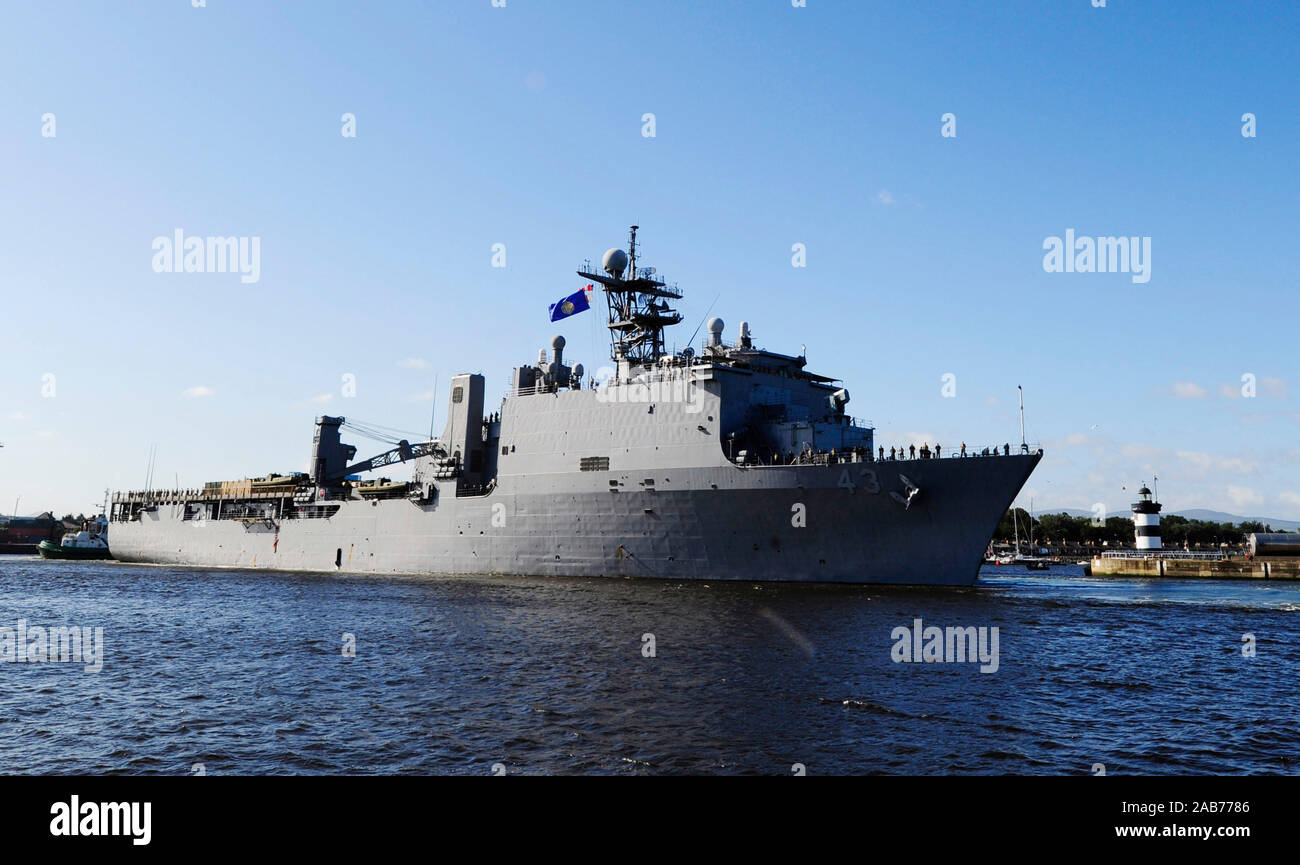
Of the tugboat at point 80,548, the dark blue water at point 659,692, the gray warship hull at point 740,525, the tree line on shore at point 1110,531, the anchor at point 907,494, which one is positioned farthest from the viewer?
the tree line on shore at point 1110,531

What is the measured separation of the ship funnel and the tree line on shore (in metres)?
87.8

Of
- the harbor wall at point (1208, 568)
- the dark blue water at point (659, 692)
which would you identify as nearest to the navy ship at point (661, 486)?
the dark blue water at point (659, 692)

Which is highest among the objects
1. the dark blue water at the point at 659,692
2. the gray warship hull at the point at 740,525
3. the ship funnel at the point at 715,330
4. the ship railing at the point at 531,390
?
the ship funnel at the point at 715,330

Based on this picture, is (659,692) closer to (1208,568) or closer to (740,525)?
(740,525)

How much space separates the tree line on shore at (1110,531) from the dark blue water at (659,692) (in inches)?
3682

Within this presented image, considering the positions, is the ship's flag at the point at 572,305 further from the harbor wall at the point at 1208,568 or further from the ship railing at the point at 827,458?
the harbor wall at the point at 1208,568

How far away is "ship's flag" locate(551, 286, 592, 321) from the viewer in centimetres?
3712

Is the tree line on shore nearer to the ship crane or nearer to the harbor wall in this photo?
the harbor wall

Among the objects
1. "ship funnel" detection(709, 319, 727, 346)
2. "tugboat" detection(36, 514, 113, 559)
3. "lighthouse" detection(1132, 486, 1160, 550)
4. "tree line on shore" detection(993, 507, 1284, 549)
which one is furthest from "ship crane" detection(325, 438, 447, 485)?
"tree line on shore" detection(993, 507, 1284, 549)

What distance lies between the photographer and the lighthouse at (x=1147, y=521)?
2589 inches

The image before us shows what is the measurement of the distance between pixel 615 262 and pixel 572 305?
452 centimetres

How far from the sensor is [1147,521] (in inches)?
2628
